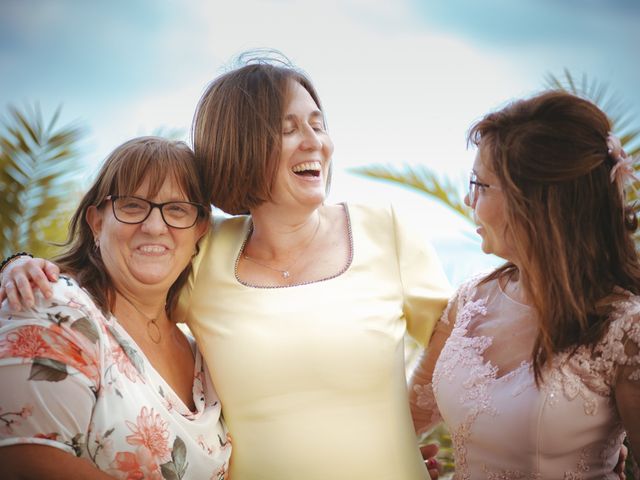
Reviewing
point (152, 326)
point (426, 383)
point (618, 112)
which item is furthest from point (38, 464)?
point (618, 112)

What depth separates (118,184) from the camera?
96.0 inches

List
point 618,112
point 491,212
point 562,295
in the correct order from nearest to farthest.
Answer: point 562,295 → point 491,212 → point 618,112

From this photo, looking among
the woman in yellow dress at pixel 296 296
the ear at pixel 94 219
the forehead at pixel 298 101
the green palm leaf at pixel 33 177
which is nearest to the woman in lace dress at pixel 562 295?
Answer: the woman in yellow dress at pixel 296 296

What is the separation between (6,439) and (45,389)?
0.16 meters

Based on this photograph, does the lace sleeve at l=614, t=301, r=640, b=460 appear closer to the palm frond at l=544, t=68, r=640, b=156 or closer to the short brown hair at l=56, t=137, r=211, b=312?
the short brown hair at l=56, t=137, r=211, b=312

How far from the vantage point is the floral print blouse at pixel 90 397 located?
200 cm

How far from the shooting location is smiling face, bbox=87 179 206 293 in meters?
2.41

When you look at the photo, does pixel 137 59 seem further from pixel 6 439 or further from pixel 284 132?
pixel 6 439

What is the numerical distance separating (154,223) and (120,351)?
1.41 feet

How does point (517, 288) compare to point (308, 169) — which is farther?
point (308, 169)

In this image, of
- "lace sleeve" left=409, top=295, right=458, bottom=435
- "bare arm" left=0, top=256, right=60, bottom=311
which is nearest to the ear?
"bare arm" left=0, top=256, right=60, bottom=311

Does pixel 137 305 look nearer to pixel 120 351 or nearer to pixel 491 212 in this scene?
→ pixel 120 351

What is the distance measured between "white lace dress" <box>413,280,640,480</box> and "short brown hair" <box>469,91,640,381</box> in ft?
0.24

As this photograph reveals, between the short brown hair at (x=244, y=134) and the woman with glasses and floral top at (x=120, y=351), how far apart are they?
96 mm
